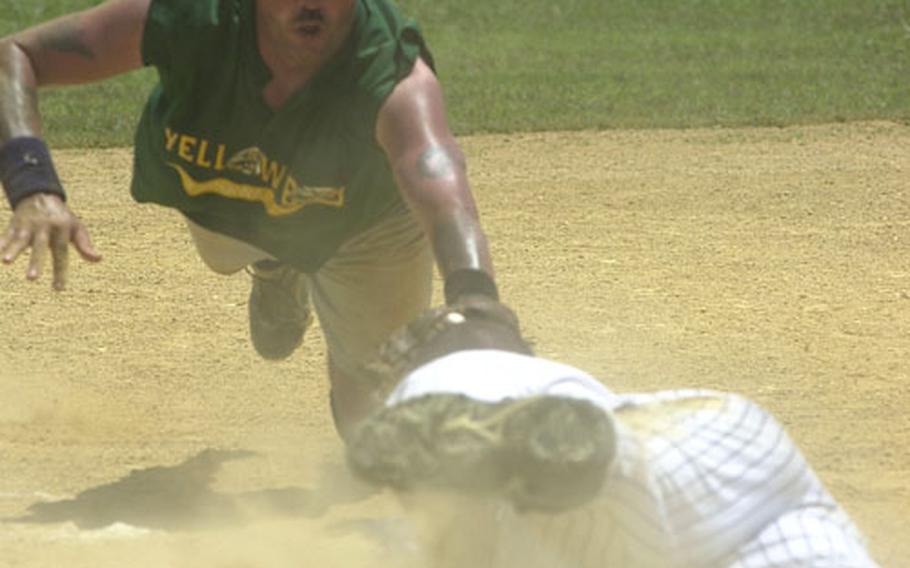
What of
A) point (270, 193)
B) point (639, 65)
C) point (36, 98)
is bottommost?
point (639, 65)

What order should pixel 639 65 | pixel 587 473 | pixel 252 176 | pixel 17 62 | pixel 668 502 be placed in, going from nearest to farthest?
pixel 587 473, pixel 668 502, pixel 17 62, pixel 252 176, pixel 639 65

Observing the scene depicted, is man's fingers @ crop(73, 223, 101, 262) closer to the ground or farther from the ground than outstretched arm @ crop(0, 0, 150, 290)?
closer to the ground

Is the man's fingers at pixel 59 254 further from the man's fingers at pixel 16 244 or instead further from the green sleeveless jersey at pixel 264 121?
the green sleeveless jersey at pixel 264 121

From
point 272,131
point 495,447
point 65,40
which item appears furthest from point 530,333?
point 495,447

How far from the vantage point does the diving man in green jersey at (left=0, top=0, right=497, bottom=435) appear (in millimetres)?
3922

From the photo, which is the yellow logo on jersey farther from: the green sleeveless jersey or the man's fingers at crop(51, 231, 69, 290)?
the man's fingers at crop(51, 231, 69, 290)

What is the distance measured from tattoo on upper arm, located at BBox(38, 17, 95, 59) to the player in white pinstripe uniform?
1911 millimetres

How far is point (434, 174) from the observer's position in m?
3.90

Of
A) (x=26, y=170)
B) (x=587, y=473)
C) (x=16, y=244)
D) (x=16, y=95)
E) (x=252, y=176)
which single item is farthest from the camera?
(x=252, y=176)

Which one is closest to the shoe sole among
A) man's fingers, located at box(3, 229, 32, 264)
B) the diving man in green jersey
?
the diving man in green jersey

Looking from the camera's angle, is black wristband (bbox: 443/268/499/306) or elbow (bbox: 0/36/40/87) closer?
black wristband (bbox: 443/268/499/306)

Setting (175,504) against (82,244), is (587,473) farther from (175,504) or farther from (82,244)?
(175,504)

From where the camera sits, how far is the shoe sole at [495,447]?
8.18 feet

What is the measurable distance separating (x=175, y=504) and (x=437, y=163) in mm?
1360
